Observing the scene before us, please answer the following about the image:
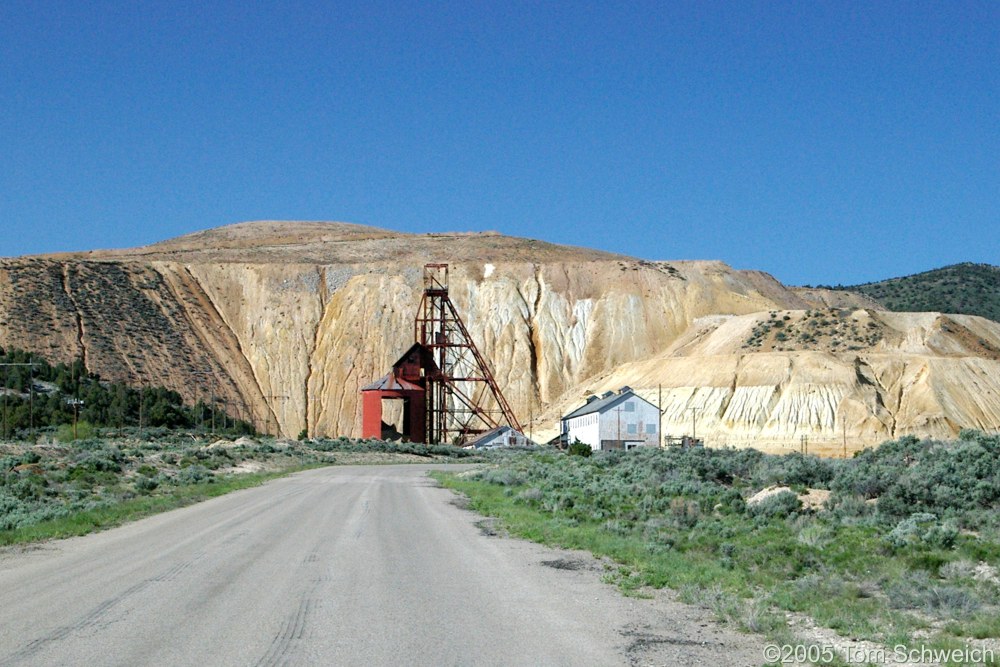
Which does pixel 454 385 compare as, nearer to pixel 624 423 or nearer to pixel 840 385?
pixel 624 423

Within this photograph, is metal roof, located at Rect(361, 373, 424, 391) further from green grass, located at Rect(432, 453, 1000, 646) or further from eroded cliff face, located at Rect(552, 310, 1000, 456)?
green grass, located at Rect(432, 453, 1000, 646)

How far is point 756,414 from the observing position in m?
66.9

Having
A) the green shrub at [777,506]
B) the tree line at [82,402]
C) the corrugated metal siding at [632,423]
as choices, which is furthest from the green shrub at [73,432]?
the green shrub at [777,506]

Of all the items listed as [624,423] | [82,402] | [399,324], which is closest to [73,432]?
[82,402]

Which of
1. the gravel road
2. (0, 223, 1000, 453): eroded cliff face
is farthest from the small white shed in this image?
the gravel road

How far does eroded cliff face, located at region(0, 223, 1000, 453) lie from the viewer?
257 feet

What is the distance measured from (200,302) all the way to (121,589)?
90.6 metres

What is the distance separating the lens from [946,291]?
14100 centimetres

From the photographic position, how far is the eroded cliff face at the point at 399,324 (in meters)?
78.2

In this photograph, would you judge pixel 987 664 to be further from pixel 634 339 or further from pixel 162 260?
pixel 162 260

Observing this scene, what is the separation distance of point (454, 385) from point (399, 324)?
13.2 metres

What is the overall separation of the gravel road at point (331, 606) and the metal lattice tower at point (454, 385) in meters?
62.5

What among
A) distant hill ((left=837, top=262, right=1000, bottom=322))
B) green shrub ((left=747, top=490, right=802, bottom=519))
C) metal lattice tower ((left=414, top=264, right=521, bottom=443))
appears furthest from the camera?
distant hill ((left=837, top=262, right=1000, bottom=322))

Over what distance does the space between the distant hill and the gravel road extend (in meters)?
125
